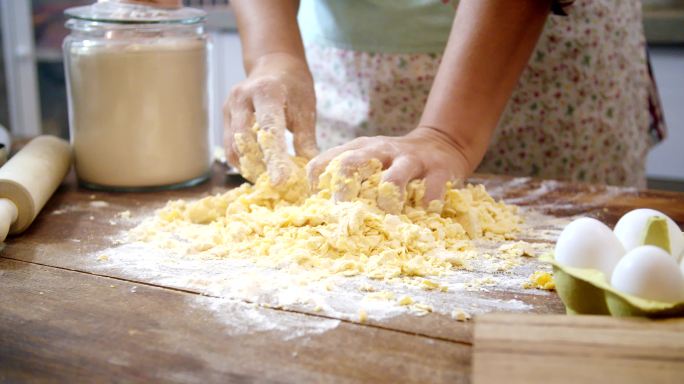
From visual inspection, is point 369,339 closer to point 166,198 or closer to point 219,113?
point 166,198

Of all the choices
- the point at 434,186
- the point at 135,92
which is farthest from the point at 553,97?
the point at 135,92

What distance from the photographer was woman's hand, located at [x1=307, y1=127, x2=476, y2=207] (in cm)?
87

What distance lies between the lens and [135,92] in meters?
1.04

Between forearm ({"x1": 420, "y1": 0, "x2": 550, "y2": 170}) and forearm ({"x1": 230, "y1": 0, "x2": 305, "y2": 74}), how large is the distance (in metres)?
0.29

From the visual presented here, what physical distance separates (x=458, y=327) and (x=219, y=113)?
78.7 inches

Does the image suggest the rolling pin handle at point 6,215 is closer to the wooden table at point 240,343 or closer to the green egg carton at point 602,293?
the wooden table at point 240,343

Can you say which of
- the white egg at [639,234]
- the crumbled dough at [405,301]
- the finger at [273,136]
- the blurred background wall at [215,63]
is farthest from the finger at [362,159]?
the blurred background wall at [215,63]

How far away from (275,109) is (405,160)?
250mm

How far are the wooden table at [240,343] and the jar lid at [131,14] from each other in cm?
44

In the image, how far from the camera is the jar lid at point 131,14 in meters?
1.02

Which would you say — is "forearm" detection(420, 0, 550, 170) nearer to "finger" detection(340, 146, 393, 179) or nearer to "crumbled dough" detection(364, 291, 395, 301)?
"finger" detection(340, 146, 393, 179)

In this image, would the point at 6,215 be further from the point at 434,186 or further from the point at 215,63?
the point at 215,63

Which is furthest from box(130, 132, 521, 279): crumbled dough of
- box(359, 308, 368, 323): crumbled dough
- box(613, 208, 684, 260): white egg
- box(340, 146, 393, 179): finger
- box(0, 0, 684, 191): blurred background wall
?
box(0, 0, 684, 191): blurred background wall

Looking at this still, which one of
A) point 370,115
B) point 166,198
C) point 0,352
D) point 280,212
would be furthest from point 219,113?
point 0,352
